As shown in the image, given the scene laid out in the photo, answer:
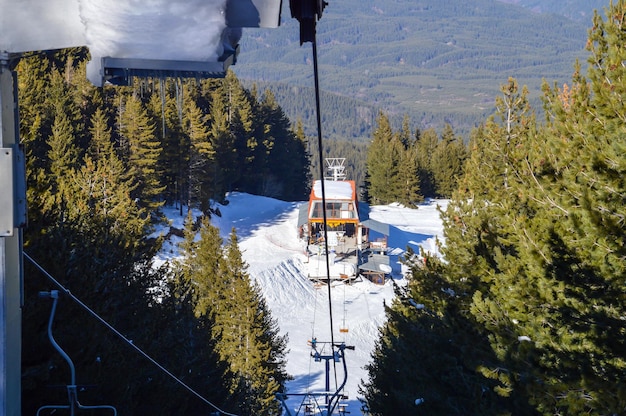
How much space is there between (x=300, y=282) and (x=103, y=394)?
85.6ft

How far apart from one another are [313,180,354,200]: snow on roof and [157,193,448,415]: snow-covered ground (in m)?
3.42

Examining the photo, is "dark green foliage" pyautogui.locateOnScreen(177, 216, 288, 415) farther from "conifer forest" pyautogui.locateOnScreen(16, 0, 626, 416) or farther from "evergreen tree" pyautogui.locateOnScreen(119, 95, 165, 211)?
"evergreen tree" pyautogui.locateOnScreen(119, 95, 165, 211)

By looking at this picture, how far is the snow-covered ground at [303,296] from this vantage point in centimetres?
2761

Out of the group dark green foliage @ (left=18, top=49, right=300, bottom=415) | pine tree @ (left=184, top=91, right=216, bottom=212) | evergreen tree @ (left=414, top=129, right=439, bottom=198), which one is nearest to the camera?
dark green foliage @ (left=18, top=49, right=300, bottom=415)

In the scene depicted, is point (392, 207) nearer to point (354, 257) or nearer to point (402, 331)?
point (354, 257)

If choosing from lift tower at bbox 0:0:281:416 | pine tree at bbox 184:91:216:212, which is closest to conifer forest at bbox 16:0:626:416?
lift tower at bbox 0:0:281:416

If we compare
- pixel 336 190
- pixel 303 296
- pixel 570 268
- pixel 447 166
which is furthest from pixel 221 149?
pixel 570 268

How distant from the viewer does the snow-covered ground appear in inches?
1087

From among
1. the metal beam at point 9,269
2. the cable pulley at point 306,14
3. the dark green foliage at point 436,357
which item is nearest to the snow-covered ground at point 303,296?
the dark green foliage at point 436,357

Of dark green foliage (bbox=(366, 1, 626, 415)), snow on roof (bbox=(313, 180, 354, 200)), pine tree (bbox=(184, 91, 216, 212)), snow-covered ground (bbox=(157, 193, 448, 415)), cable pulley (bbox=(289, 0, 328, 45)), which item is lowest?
snow-covered ground (bbox=(157, 193, 448, 415))

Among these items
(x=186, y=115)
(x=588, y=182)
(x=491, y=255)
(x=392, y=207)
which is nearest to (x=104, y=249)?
(x=491, y=255)

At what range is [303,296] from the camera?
34.8 m

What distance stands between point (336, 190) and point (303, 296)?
29.6ft

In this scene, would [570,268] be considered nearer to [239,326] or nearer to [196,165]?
[239,326]
